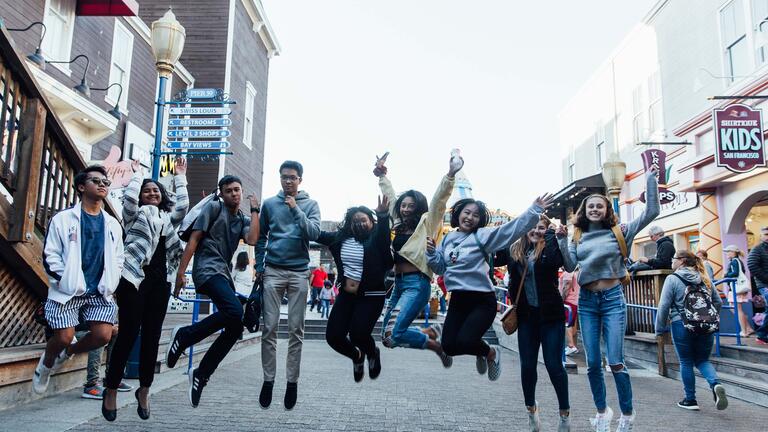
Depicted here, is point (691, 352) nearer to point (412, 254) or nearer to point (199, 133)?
point (412, 254)

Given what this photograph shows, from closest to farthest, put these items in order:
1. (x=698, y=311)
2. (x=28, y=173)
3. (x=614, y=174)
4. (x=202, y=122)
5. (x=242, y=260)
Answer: (x=28, y=173)
(x=698, y=311)
(x=242, y=260)
(x=202, y=122)
(x=614, y=174)

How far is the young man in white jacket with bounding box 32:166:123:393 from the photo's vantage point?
4.79 meters

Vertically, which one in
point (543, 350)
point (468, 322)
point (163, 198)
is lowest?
point (543, 350)

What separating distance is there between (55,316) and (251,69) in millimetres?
20060

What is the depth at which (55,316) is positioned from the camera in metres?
4.82

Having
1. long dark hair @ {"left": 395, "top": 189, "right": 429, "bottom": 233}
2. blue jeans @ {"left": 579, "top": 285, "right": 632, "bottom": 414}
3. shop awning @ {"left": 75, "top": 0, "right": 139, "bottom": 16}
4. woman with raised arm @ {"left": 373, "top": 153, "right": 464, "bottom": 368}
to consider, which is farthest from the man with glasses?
shop awning @ {"left": 75, "top": 0, "right": 139, "bottom": 16}

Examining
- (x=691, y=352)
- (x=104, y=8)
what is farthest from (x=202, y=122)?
(x=691, y=352)

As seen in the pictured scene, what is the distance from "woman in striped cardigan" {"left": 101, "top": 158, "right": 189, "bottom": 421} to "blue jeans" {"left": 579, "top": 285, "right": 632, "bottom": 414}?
156 inches

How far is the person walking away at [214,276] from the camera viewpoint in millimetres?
5008

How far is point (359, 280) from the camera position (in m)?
5.48

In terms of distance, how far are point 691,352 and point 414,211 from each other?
4.29 meters

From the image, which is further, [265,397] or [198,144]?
[198,144]

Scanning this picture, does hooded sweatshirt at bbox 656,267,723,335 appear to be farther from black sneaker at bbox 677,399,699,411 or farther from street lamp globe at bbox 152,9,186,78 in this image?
street lamp globe at bbox 152,9,186,78

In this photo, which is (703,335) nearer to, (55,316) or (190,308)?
(55,316)
